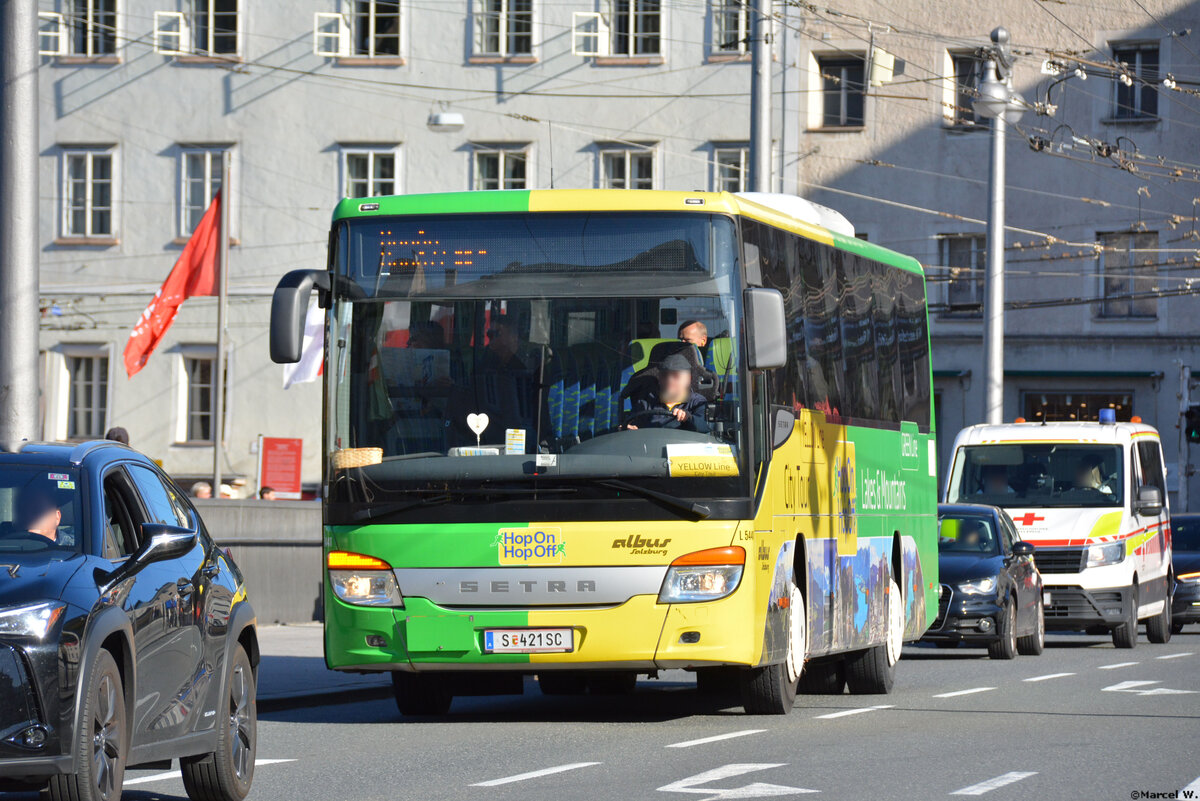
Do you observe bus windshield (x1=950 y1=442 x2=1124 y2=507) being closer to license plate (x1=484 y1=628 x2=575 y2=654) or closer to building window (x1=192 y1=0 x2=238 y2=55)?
license plate (x1=484 y1=628 x2=575 y2=654)

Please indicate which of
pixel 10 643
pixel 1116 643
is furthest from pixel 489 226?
pixel 1116 643

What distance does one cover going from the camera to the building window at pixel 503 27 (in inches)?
1727

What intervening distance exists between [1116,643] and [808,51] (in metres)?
Result: 21.0

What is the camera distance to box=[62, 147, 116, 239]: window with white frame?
1751 inches

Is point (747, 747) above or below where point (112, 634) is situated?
below

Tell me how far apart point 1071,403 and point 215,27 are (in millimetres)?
18300

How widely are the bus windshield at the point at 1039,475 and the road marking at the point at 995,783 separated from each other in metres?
15.1

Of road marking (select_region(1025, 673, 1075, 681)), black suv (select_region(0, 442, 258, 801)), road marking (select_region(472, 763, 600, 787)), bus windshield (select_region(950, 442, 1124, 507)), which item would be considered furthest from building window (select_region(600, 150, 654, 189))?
black suv (select_region(0, 442, 258, 801))

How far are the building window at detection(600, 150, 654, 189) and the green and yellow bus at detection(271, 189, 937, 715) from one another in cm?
2980

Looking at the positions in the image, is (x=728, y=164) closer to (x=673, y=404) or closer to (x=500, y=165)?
(x=500, y=165)

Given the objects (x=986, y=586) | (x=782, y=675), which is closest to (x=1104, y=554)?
(x=986, y=586)

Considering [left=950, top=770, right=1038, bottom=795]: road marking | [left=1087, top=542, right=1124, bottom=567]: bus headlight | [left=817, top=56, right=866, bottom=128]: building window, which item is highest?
[left=817, top=56, right=866, bottom=128]: building window

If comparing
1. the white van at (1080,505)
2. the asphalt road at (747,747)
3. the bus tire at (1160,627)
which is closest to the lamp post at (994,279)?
the bus tire at (1160,627)

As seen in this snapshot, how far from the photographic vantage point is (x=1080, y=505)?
25.6 meters
